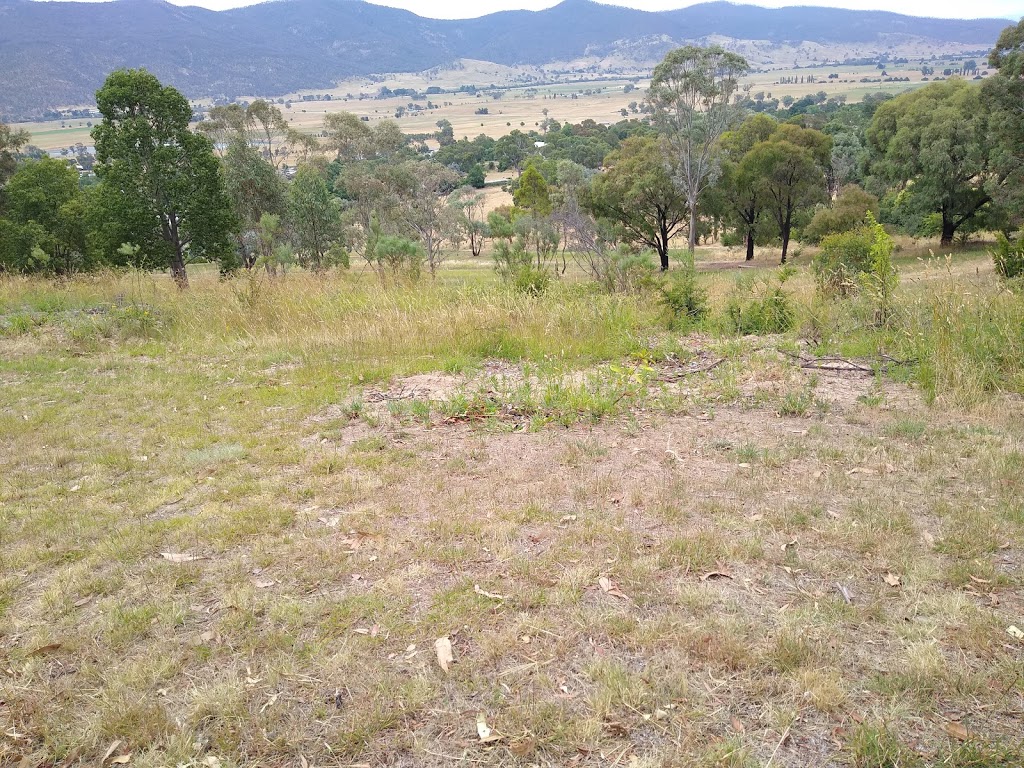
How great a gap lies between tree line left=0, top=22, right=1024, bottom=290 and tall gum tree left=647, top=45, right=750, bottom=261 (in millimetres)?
95

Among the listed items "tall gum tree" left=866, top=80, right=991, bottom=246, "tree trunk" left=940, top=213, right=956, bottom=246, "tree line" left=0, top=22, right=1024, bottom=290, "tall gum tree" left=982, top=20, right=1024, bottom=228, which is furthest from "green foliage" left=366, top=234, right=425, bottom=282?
"tree trunk" left=940, top=213, right=956, bottom=246

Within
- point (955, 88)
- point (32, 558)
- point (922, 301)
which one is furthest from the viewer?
point (955, 88)

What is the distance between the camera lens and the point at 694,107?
34.1 metres

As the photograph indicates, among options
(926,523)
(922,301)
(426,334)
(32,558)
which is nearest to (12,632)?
(32,558)

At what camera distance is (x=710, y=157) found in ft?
108

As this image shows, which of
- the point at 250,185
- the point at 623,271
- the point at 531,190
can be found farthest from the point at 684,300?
the point at 531,190

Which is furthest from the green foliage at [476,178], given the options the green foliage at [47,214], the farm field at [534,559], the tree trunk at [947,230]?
the farm field at [534,559]

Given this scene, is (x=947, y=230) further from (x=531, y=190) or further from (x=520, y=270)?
(x=520, y=270)

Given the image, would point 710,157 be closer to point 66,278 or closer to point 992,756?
point 66,278

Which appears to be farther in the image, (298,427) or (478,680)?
(298,427)

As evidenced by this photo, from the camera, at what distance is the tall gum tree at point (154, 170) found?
1280 centimetres

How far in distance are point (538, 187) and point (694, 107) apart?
12544 millimetres

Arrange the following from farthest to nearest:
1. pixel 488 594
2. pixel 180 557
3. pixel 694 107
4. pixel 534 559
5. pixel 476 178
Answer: pixel 476 178 < pixel 694 107 < pixel 180 557 < pixel 534 559 < pixel 488 594

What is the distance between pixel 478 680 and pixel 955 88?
40729 millimetres
